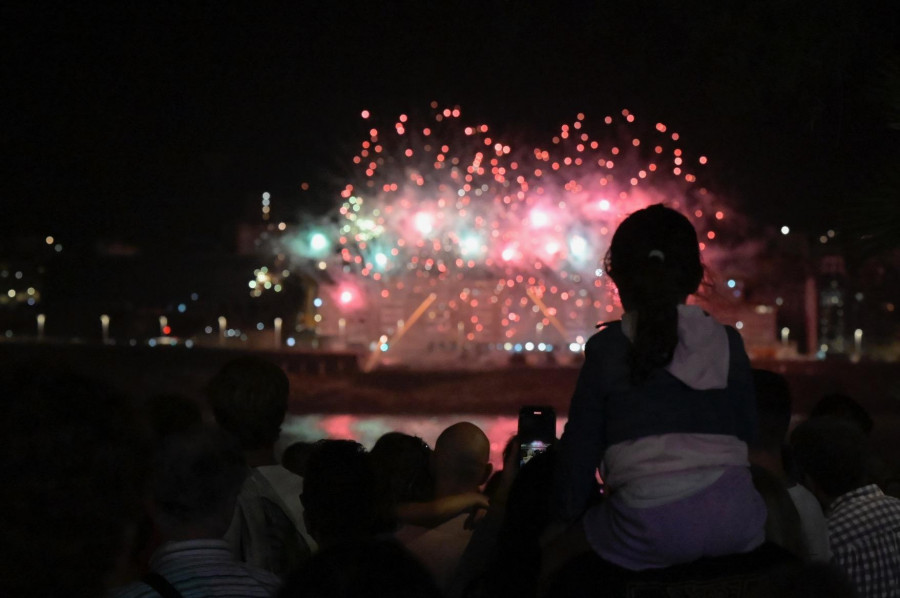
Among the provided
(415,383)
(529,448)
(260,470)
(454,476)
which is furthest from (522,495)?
(415,383)

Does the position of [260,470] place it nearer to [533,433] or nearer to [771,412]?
[533,433]

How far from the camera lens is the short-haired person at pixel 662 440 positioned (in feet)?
8.27

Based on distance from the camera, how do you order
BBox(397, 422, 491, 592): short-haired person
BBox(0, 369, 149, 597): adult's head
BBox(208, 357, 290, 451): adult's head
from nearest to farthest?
BBox(0, 369, 149, 597): adult's head → BBox(208, 357, 290, 451): adult's head → BBox(397, 422, 491, 592): short-haired person

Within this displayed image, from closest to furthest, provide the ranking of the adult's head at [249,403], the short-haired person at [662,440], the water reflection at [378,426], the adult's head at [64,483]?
the adult's head at [64,483]
the short-haired person at [662,440]
the adult's head at [249,403]
the water reflection at [378,426]

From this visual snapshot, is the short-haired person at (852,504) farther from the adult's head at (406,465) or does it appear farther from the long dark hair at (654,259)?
the adult's head at (406,465)

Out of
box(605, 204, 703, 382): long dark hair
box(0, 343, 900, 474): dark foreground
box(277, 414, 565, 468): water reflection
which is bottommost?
box(277, 414, 565, 468): water reflection

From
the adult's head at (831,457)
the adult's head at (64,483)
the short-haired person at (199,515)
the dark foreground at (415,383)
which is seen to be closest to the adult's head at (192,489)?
the short-haired person at (199,515)

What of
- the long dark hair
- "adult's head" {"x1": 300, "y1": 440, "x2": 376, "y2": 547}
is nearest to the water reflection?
"adult's head" {"x1": 300, "y1": 440, "x2": 376, "y2": 547}

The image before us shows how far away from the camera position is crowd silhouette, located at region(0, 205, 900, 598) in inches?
71.8

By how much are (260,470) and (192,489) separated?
1124mm

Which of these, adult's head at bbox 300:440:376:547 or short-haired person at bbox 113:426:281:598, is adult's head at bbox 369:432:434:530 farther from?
short-haired person at bbox 113:426:281:598

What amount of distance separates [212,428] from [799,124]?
3897 mm

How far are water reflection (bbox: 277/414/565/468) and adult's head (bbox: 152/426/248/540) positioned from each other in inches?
510

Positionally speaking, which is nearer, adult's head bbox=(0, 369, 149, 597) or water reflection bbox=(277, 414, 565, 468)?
adult's head bbox=(0, 369, 149, 597)
